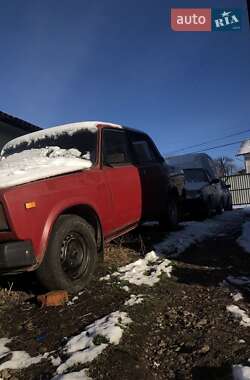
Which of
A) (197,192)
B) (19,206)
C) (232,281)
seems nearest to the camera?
(19,206)

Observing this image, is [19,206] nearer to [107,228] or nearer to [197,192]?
[107,228]

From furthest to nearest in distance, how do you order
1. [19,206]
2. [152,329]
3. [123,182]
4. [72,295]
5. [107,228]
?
[123,182]
[107,228]
[72,295]
[19,206]
[152,329]

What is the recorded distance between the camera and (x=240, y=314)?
165 inches

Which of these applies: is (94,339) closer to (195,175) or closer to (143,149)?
(143,149)

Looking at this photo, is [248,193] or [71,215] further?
[248,193]

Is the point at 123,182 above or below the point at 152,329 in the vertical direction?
above

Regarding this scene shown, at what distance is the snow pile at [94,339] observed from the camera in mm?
3458

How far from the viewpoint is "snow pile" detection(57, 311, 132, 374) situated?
3.46m

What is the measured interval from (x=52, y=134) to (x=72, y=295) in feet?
8.38

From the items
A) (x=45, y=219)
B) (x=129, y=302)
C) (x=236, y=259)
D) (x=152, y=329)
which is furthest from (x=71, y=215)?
(x=236, y=259)

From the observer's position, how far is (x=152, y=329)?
4.00 meters

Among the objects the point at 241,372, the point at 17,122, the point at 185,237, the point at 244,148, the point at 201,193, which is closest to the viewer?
the point at 241,372

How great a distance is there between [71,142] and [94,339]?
10.4ft

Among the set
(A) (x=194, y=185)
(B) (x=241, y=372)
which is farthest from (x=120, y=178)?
(A) (x=194, y=185)
